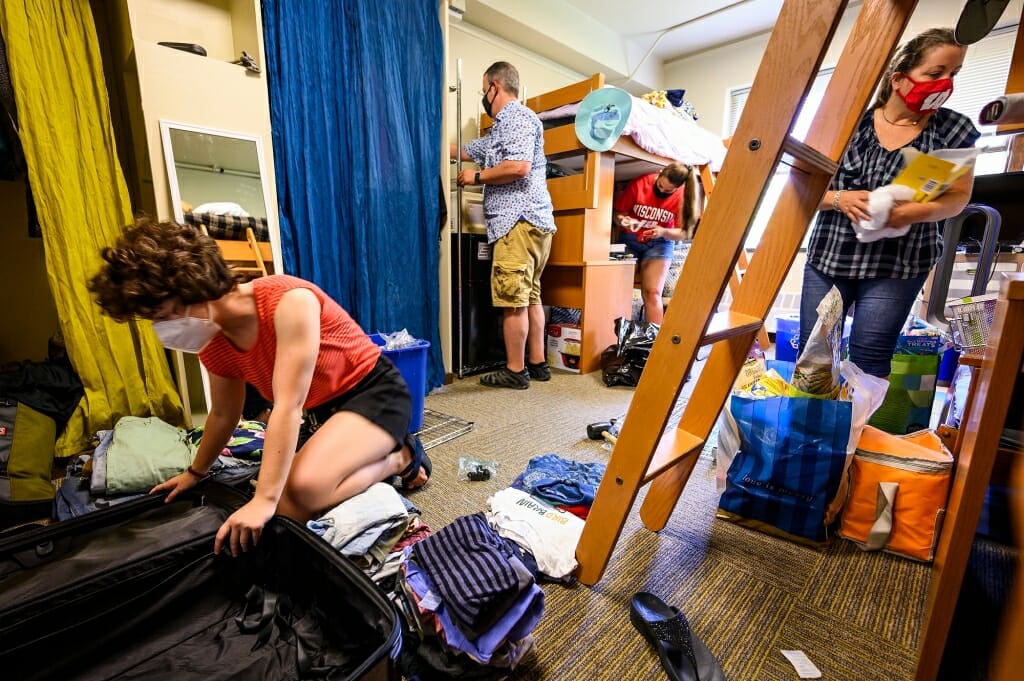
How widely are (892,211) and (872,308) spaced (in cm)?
30

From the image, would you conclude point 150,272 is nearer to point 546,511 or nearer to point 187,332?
point 187,332

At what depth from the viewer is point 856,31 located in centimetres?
83

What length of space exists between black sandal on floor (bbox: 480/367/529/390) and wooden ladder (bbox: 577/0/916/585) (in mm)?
1448

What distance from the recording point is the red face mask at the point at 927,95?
A: 1081mm

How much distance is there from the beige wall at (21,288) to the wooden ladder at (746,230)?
238 centimetres

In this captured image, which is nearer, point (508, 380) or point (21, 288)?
point (21, 288)

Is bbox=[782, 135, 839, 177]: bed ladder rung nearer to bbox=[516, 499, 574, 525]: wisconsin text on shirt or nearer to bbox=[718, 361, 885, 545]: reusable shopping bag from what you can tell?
bbox=[718, 361, 885, 545]: reusable shopping bag

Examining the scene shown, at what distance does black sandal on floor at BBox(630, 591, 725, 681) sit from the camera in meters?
0.82

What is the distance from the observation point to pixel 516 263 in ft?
7.82

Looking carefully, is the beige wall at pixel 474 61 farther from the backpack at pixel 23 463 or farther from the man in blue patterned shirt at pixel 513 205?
the backpack at pixel 23 463

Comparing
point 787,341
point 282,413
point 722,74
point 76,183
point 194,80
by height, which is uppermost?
point 722,74

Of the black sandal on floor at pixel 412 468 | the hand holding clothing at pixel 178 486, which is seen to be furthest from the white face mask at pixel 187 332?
the black sandal on floor at pixel 412 468

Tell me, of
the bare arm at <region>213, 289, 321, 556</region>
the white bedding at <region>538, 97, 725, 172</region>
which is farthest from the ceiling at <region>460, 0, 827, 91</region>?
the bare arm at <region>213, 289, 321, 556</region>

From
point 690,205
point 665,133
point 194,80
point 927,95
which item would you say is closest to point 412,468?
point 194,80
